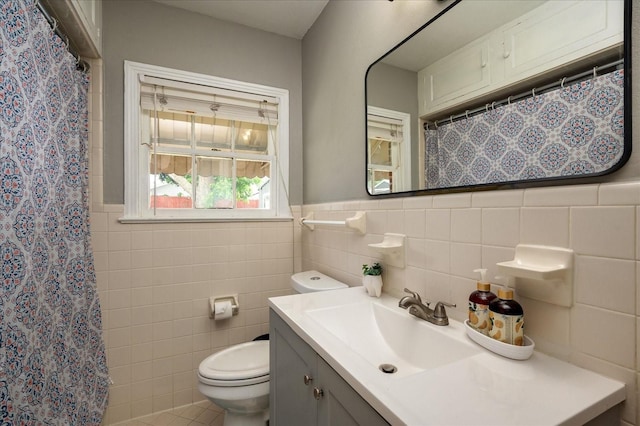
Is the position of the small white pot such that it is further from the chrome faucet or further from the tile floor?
the tile floor

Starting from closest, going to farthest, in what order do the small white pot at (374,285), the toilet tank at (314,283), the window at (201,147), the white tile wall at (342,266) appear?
the white tile wall at (342,266) → the small white pot at (374,285) → the toilet tank at (314,283) → the window at (201,147)

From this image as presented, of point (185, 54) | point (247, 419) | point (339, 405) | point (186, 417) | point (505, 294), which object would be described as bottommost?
point (186, 417)

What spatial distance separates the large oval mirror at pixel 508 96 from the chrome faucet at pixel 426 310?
0.39m

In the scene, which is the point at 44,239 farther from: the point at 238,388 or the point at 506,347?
the point at 506,347

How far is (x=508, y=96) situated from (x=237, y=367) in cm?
158

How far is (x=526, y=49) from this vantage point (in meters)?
0.76

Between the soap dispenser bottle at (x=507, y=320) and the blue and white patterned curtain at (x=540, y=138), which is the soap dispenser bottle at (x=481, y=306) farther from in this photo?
the blue and white patterned curtain at (x=540, y=138)

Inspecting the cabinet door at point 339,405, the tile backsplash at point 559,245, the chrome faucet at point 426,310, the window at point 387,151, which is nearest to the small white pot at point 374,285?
the tile backsplash at point 559,245

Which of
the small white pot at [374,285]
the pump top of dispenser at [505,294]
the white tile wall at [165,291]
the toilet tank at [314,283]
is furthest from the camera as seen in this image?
the white tile wall at [165,291]

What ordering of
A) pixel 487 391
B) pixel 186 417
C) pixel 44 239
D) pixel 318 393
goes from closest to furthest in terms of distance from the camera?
A: pixel 487 391 → pixel 318 393 → pixel 44 239 → pixel 186 417

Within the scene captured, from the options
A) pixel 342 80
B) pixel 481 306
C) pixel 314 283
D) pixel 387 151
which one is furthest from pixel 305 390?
pixel 342 80

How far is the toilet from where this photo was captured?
133 centimetres

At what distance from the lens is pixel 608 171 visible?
60 cm

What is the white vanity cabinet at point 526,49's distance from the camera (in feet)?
2.07
